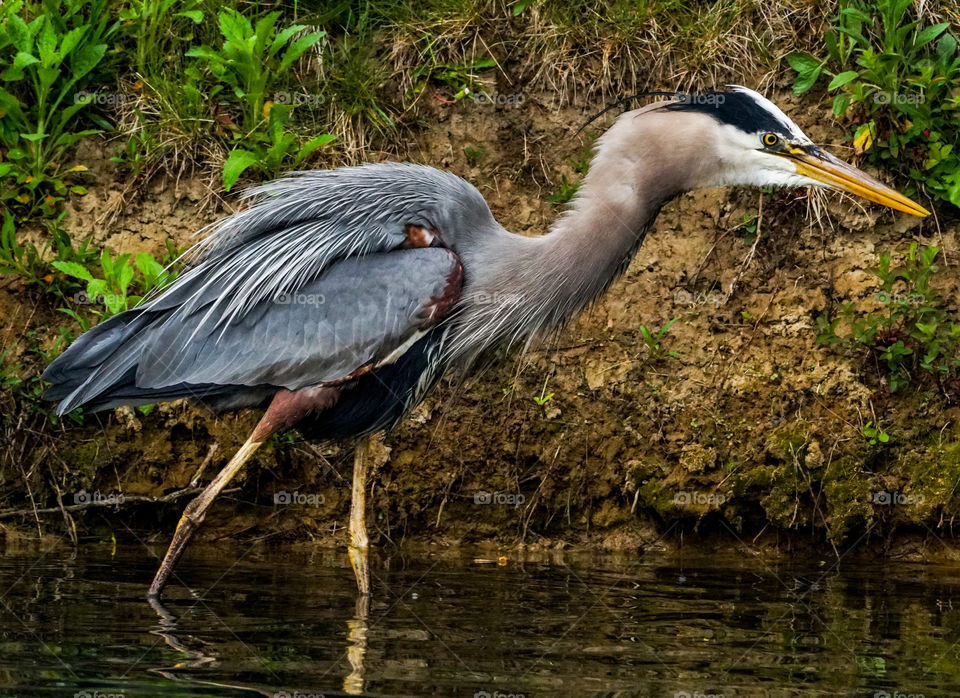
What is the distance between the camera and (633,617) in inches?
188

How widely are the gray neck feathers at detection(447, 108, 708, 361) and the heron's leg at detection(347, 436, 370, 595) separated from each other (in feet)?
2.17

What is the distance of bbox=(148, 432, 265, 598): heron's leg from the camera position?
5000mm

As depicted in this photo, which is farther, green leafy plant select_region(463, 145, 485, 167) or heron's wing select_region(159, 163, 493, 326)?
green leafy plant select_region(463, 145, 485, 167)

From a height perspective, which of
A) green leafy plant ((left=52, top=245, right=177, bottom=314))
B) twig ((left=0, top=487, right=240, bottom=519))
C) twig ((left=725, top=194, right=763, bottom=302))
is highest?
twig ((left=725, top=194, right=763, bottom=302))

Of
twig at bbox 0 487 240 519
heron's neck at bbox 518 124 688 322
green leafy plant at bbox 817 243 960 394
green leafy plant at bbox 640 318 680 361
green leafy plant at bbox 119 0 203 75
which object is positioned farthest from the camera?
green leafy plant at bbox 119 0 203 75

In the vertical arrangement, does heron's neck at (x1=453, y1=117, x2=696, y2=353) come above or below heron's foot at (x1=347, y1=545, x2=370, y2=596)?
above

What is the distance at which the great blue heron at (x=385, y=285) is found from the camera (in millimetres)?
5160

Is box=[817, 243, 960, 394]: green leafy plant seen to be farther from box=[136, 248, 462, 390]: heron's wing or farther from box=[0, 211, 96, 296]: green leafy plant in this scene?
box=[0, 211, 96, 296]: green leafy plant

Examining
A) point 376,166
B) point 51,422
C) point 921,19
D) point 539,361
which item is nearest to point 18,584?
point 51,422

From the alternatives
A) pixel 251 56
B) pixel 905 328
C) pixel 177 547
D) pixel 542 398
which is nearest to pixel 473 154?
pixel 251 56

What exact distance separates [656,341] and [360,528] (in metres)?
2.05

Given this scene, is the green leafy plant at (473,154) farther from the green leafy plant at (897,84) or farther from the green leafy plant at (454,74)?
the green leafy plant at (897,84)

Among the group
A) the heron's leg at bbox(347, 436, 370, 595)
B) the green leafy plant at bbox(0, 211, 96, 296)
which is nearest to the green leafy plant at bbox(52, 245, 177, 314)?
the green leafy plant at bbox(0, 211, 96, 296)

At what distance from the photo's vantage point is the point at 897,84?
6520 millimetres
